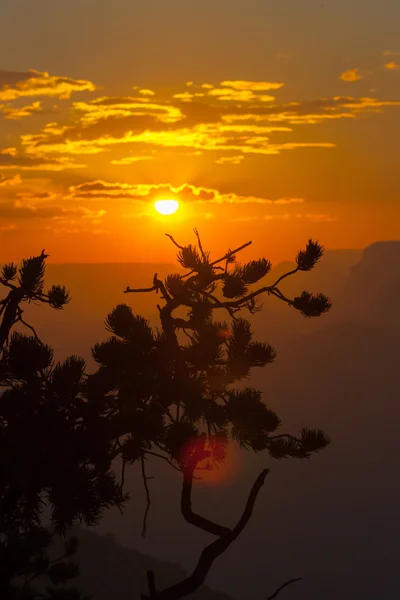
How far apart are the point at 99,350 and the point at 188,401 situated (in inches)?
49.3

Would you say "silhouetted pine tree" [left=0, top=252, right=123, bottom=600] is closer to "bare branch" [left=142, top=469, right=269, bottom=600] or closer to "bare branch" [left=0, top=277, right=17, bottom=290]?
"bare branch" [left=0, top=277, right=17, bottom=290]

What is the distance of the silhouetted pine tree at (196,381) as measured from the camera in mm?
7918

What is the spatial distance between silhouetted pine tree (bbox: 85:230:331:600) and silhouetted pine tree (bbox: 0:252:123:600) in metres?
0.31

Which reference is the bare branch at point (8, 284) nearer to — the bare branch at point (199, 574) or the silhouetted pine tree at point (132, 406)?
the silhouetted pine tree at point (132, 406)

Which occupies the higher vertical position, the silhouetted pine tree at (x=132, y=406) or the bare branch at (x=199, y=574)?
the silhouetted pine tree at (x=132, y=406)

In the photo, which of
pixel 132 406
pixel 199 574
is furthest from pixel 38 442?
pixel 199 574

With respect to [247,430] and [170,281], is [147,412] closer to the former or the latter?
[247,430]

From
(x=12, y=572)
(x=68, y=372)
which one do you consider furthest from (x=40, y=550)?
(x=68, y=372)

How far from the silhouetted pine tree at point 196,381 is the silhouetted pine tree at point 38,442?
31cm

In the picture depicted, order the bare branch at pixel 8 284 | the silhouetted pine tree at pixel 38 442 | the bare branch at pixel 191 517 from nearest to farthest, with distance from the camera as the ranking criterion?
the silhouetted pine tree at pixel 38 442 < the bare branch at pixel 191 517 < the bare branch at pixel 8 284

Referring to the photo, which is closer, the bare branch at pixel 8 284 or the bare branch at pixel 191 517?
the bare branch at pixel 191 517

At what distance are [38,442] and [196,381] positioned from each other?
1.84 m

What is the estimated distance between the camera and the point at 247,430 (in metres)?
8.09

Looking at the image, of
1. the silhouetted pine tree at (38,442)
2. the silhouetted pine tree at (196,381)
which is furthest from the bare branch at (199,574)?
the silhouetted pine tree at (38,442)
